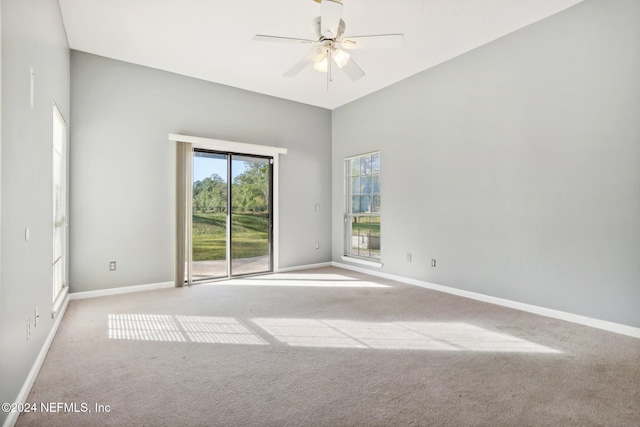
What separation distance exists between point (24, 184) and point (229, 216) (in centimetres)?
316

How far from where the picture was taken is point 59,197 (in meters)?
3.50

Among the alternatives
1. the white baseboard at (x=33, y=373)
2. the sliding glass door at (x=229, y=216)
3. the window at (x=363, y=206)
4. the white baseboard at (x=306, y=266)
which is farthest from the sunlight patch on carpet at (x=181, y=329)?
the window at (x=363, y=206)

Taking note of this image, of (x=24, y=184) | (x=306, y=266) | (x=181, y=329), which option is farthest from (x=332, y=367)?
(x=306, y=266)

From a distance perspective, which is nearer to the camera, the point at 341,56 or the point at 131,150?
the point at 341,56

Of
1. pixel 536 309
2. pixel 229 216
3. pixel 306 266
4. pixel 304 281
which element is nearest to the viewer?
pixel 536 309

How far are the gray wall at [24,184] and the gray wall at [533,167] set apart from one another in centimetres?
422

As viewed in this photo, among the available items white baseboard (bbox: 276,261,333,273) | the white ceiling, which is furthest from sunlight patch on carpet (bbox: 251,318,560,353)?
the white ceiling

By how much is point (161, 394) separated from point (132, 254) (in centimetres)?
288

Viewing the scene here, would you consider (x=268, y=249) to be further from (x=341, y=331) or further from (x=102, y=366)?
(x=102, y=366)

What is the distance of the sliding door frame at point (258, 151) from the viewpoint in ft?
15.2

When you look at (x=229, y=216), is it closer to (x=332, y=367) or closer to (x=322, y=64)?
(x=322, y=64)

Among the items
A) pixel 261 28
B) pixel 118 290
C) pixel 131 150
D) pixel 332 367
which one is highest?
pixel 261 28

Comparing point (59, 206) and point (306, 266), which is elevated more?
point (59, 206)

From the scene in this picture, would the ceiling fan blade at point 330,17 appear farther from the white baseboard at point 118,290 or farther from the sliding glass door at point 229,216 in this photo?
the white baseboard at point 118,290
